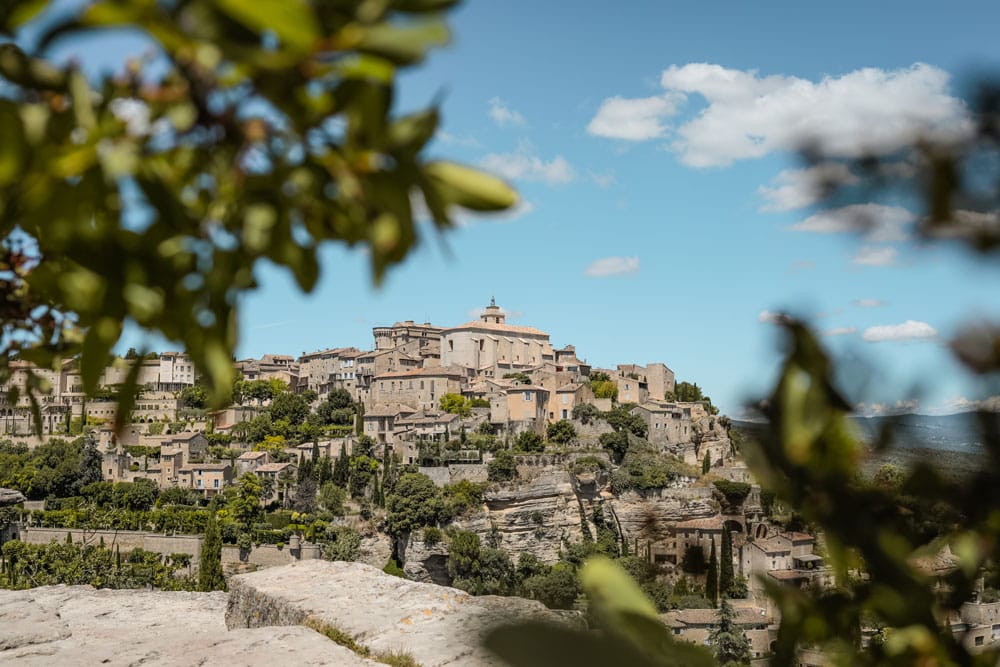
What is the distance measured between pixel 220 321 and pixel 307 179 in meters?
0.13

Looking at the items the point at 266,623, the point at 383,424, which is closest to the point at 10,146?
the point at 266,623

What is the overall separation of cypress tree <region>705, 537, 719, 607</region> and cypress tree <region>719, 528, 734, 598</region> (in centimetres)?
1

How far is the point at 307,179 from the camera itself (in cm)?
58

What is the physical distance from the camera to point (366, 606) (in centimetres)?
511

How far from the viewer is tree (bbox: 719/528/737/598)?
0.92 metres

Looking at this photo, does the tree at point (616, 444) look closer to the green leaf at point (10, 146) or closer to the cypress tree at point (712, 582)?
the cypress tree at point (712, 582)

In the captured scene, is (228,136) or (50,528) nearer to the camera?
(228,136)

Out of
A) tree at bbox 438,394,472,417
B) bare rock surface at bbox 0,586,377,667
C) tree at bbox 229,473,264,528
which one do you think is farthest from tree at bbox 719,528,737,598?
tree at bbox 438,394,472,417

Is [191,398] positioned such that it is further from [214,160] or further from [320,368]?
[214,160]

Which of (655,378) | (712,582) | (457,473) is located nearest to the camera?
(712,582)

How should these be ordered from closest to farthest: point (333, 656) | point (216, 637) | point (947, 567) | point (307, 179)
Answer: point (307, 179), point (947, 567), point (333, 656), point (216, 637)

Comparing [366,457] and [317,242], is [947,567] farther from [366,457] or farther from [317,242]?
[366,457]

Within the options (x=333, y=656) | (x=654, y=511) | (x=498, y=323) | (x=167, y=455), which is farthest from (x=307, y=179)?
(x=498, y=323)

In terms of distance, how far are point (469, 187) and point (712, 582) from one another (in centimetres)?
60
